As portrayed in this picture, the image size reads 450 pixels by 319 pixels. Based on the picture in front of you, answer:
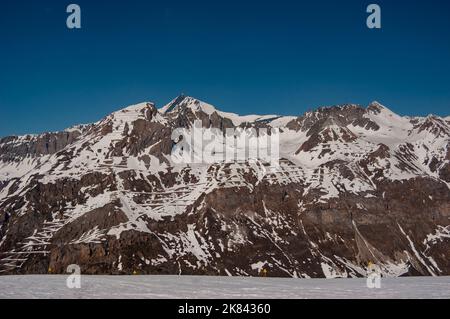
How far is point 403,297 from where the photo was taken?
1506 inches
